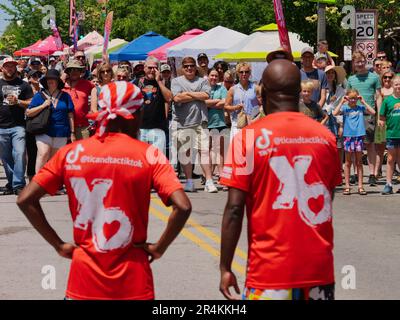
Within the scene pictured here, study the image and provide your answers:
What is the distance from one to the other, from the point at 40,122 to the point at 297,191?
1055 centimetres

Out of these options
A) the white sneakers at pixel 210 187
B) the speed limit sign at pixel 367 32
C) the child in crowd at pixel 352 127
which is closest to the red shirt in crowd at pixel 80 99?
the white sneakers at pixel 210 187

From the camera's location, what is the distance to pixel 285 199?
495cm

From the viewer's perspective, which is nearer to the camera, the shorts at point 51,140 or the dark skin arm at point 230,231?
the dark skin arm at point 230,231

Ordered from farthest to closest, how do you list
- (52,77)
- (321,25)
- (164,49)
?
(164,49), (321,25), (52,77)

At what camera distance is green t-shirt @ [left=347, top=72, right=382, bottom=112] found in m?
16.5

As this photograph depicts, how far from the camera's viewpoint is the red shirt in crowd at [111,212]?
494cm

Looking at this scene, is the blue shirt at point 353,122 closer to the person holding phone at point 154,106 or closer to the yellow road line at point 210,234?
the person holding phone at point 154,106

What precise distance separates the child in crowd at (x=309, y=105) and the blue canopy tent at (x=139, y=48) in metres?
18.4

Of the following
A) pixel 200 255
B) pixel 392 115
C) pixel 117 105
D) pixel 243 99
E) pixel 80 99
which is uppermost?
pixel 117 105

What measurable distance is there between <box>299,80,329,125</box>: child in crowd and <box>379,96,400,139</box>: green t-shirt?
1.20m

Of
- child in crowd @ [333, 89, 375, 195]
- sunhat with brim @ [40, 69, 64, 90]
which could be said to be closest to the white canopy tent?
child in crowd @ [333, 89, 375, 195]

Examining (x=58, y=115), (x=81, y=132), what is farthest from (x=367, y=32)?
(x=58, y=115)

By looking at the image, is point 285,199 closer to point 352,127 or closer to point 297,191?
point 297,191

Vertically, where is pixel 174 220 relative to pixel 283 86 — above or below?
below
